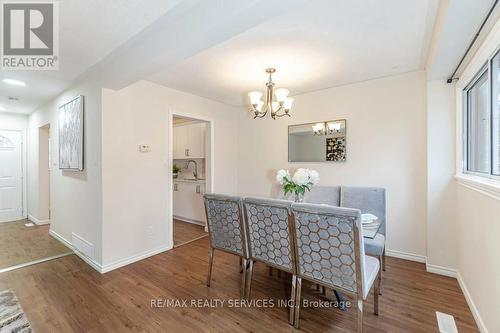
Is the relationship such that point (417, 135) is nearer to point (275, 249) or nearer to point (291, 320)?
point (275, 249)

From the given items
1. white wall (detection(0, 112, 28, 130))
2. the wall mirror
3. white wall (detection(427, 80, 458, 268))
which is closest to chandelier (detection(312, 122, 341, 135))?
A: the wall mirror

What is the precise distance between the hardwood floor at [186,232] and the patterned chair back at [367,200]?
2.50m

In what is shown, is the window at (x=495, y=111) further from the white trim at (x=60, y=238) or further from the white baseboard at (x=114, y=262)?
the white trim at (x=60, y=238)

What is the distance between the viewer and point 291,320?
1837 mm

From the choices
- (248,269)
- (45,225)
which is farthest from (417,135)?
(45,225)

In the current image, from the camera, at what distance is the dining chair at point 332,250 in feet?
5.00

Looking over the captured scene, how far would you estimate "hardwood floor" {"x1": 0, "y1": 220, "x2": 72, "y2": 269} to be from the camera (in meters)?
3.13

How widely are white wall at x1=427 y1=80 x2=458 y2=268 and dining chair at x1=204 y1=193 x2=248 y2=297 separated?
221 cm

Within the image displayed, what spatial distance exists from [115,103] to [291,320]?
2.95 meters

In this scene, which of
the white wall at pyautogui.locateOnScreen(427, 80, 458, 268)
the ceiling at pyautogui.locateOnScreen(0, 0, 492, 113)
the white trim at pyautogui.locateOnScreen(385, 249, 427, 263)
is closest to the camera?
the ceiling at pyautogui.locateOnScreen(0, 0, 492, 113)

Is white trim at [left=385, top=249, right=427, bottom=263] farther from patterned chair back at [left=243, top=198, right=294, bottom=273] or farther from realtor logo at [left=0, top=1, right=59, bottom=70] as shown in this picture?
realtor logo at [left=0, top=1, right=59, bottom=70]

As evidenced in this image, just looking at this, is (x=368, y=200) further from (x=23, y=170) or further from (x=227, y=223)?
(x=23, y=170)

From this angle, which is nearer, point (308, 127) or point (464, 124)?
point (464, 124)

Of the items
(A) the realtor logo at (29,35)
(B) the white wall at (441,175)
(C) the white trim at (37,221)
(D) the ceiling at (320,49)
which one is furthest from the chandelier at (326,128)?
(C) the white trim at (37,221)
